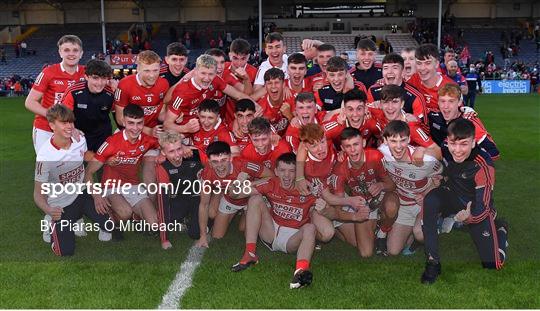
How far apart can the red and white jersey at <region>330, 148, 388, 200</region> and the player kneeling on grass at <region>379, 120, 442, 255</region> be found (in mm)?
69

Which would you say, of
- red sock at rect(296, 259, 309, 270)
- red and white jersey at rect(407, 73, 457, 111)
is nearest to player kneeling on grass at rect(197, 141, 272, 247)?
red sock at rect(296, 259, 309, 270)

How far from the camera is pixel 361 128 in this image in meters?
5.35

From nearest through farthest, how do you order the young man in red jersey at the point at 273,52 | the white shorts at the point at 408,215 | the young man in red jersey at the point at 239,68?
1. the white shorts at the point at 408,215
2. the young man in red jersey at the point at 239,68
3. the young man in red jersey at the point at 273,52

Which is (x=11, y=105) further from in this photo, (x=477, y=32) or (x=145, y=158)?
(x=477, y=32)

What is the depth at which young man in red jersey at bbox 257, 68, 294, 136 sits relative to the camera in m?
5.68

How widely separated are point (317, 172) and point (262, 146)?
580 mm

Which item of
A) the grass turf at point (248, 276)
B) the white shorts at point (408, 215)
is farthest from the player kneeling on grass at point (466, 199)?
the white shorts at point (408, 215)

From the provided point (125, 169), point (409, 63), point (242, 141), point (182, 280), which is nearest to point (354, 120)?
point (242, 141)

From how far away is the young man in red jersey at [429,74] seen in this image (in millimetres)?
5801

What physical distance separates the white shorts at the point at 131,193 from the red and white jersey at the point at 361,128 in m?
1.93

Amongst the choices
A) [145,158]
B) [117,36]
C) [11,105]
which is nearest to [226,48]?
[117,36]

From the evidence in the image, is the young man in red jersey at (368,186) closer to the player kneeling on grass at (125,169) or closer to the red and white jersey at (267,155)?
the red and white jersey at (267,155)

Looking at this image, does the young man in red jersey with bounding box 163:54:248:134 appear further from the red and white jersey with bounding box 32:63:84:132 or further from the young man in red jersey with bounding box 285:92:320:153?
the red and white jersey with bounding box 32:63:84:132

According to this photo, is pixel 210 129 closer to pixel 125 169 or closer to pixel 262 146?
pixel 262 146
